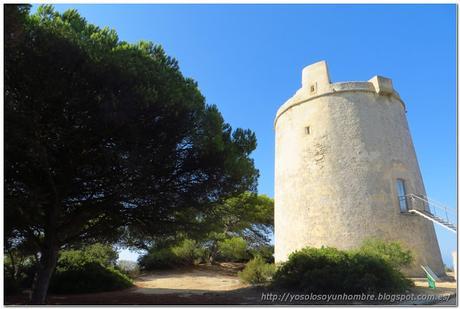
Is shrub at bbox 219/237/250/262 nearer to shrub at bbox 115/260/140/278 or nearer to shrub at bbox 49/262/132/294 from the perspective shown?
shrub at bbox 115/260/140/278

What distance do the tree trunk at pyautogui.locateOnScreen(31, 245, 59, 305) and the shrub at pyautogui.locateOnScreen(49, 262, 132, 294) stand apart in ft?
11.2

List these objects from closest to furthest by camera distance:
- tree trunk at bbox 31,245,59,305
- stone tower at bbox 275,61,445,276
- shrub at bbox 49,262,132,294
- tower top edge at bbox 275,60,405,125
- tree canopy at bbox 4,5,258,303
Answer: tree canopy at bbox 4,5,258,303 < tree trunk at bbox 31,245,59,305 < shrub at bbox 49,262,132,294 < stone tower at bbox 275,61,445,276 < tower top edge at bbox 275,60,405,125

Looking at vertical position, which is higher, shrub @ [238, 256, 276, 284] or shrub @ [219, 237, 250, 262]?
shrub @ [219, 237, 250, 262]

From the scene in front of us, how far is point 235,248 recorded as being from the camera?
980 inches

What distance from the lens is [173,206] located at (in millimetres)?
11344

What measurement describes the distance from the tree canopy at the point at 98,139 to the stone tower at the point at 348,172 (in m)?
5.46

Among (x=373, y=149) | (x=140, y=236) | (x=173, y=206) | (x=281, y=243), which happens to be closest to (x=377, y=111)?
(x=373, y=149)

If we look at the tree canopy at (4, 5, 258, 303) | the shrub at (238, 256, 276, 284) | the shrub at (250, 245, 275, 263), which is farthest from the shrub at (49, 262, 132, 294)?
the shrub at (250, 245, 275, 263)

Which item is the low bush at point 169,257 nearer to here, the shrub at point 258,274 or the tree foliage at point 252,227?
the tree foliage at point 252,227

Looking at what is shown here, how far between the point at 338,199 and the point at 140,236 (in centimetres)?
833

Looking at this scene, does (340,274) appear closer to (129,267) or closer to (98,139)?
(98,139)

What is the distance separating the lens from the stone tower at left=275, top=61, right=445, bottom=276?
15.0 meters

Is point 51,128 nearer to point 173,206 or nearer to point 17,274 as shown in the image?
point 173,206

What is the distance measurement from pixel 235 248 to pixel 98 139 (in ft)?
55.6
